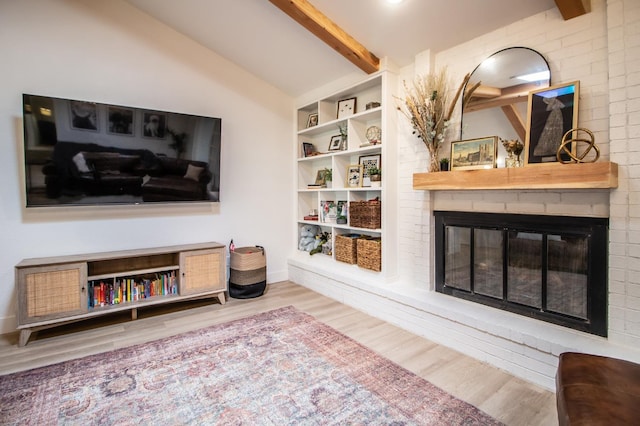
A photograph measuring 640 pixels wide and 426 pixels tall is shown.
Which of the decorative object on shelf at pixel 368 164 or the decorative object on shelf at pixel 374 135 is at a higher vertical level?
the decorative object on shelf at pixel 374 135

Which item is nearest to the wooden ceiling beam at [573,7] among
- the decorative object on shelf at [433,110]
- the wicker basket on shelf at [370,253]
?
the decorative object on shelf at [433,110]

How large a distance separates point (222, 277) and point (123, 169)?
1.38 meters

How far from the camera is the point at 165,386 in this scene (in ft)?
6.30

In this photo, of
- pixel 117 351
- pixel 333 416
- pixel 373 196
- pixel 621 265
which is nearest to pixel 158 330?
pixel 117 351

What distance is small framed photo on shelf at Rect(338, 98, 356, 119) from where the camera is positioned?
142 inches

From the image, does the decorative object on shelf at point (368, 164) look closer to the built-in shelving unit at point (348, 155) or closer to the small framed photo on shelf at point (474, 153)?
the built-in shelving unit at point (348, 155)

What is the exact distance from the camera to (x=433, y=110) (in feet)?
8.58

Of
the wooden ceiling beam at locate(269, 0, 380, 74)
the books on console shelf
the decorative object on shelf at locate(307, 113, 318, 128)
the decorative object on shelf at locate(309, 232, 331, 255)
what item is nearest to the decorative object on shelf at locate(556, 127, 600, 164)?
the wooden ceiling beam at locate(269, 0, 380, 74)

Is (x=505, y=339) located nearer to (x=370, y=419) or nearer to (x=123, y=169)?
(x=370, y=419)

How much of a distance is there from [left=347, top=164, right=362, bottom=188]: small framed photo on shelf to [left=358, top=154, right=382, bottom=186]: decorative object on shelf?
48 millimetres

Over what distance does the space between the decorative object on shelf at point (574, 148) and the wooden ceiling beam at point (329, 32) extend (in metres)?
1.71

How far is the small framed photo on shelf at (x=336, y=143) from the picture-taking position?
378 cm

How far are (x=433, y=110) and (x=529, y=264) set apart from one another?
1361 mm

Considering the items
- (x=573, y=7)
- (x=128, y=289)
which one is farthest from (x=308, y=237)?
(x=573, y=7)
